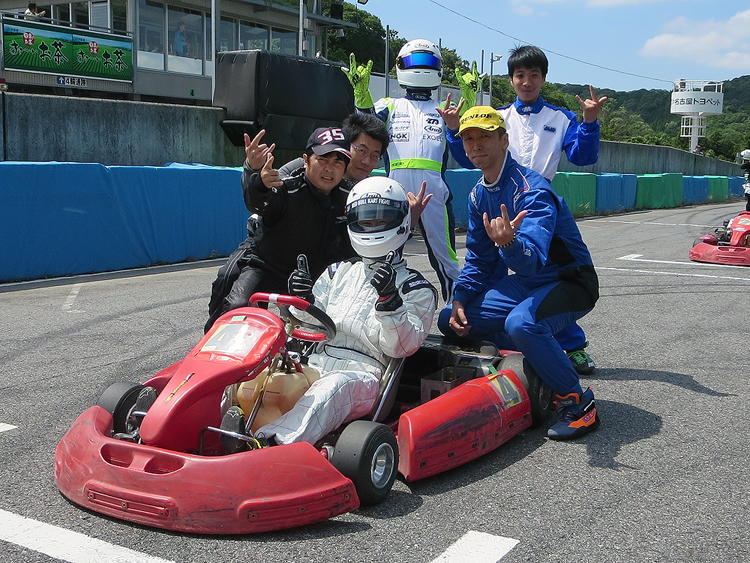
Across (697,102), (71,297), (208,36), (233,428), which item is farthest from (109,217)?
(697,102)

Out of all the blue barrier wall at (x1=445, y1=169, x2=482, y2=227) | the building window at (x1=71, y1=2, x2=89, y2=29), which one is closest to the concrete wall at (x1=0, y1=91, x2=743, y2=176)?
the blue barrier wall at (x1=445, y1=169, x2=482, y2=227)

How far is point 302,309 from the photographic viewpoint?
322cm

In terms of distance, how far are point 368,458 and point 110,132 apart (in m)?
9.41

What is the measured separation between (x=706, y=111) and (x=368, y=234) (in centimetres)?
8798

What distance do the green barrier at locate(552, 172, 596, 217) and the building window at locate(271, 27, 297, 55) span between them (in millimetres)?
9852

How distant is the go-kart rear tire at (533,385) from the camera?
12.7 feet

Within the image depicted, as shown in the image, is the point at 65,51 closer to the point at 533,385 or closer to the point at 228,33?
the point at 228,33

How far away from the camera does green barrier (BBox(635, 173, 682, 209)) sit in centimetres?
2420

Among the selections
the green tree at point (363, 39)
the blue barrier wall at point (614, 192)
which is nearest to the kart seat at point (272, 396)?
the blue barrier wall at point (614, 192)

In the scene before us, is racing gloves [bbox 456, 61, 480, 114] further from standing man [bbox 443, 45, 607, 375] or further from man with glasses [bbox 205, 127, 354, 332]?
man with glasses [bbox 205, 127, 354, 332]

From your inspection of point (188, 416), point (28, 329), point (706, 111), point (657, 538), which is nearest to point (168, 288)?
point (28, 329)

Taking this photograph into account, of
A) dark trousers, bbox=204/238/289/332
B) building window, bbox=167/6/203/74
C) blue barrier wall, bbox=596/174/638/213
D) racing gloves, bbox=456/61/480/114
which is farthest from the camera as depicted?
building window, bbox=167/6/203/74

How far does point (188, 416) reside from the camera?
9.57 ft

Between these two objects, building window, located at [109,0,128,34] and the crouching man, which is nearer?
the crouching man
